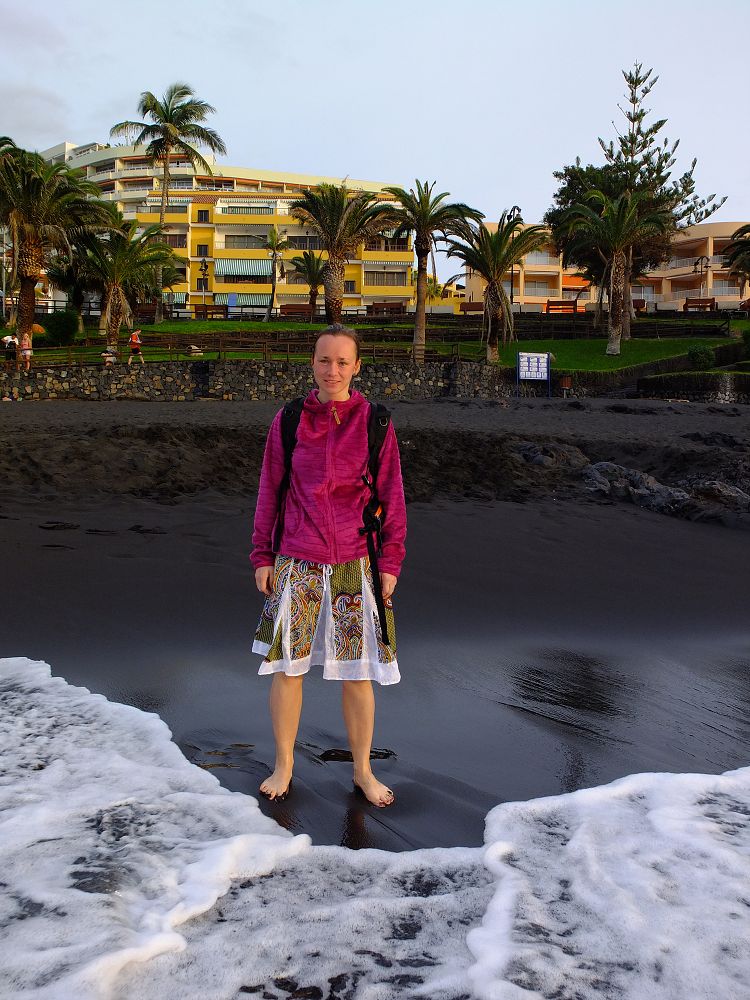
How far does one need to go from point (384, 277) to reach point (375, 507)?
64303 mm

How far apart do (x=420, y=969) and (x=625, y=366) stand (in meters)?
30.3

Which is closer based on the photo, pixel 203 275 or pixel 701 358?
pixel 701 358

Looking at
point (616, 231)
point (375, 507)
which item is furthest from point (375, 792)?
point (616, 231)

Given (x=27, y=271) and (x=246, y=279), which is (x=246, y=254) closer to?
(x=246, y=279)

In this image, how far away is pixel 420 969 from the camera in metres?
2.10

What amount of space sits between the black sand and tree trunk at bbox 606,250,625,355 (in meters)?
24.4

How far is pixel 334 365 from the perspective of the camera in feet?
9.26

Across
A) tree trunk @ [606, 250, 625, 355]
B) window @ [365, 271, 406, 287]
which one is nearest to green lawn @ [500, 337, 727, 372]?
tree trunk @ [606, 250, 625, 355]

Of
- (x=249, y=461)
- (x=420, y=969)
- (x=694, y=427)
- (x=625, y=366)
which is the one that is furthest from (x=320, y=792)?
(x=625, y=366)

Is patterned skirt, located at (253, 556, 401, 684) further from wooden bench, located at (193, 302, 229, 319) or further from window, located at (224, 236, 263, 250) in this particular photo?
window, located at (224, 236, 263, 250)

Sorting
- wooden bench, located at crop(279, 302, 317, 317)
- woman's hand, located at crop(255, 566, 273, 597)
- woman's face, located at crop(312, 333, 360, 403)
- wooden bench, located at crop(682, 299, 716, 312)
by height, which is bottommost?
woman's hand, located at crop(255, 566, 273, 597)

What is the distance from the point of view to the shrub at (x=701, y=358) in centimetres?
3003

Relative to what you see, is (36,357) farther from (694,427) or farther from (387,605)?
(387,605)

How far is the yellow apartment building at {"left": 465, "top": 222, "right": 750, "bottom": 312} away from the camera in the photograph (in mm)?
62312
